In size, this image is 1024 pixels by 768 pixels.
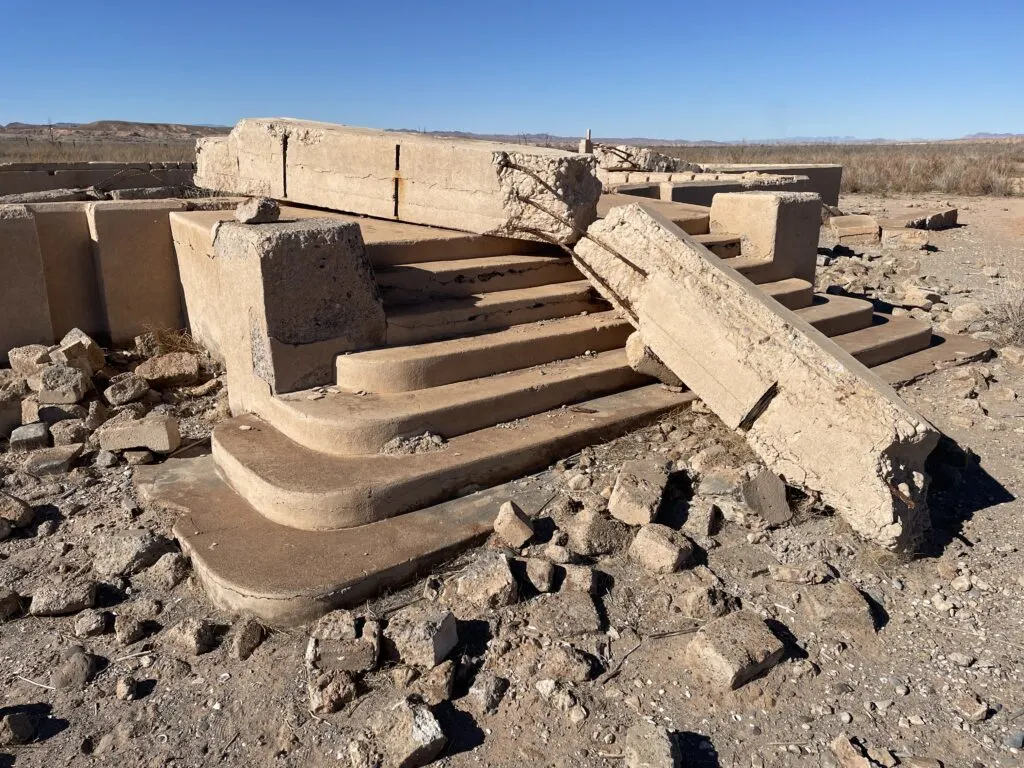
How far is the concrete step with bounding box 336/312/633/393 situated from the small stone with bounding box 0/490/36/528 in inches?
59.2

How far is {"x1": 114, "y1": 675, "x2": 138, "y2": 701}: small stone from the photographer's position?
2473mm

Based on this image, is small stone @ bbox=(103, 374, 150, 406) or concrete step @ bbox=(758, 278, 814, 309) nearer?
small stone @ bbox=(103, 374, 150, 406)

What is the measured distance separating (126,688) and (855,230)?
10603 millimetres

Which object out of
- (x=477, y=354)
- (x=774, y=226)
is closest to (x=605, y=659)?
(x=477, y=354)

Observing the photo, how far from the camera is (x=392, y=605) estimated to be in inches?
111

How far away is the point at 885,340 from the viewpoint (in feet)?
17.5

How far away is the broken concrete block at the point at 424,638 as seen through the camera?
2.48 metres

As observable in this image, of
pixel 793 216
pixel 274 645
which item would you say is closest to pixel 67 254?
pixel 274 645

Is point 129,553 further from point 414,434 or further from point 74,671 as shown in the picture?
point 414,434

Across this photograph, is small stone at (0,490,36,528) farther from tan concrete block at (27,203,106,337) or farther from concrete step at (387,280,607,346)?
tan concrete block at (27,203,106,337)

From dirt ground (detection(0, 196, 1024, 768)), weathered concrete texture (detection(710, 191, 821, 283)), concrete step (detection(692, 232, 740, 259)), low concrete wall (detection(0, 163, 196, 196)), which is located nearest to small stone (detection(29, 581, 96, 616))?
A: dirt ground (detection(0, 196, 1024, 768))

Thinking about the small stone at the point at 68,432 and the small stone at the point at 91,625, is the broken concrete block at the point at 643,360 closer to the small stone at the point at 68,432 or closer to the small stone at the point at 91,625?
the small stone at the point at 91,625

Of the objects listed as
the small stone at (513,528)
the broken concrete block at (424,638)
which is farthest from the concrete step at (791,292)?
the broken concrete block at (424,638)

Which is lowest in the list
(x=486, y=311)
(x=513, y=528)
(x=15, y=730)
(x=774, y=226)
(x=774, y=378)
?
(x=15, y=730)
